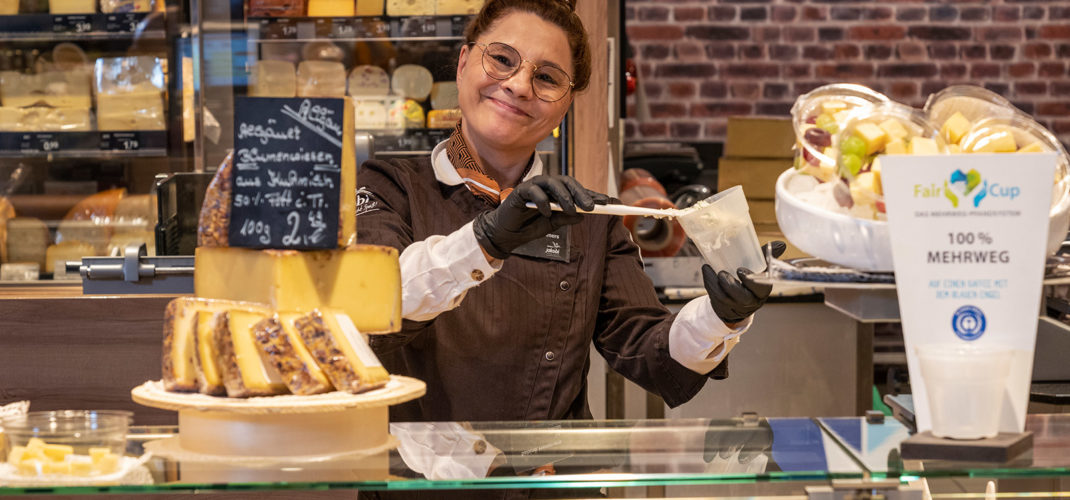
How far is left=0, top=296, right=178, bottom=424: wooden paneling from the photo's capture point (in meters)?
2.52

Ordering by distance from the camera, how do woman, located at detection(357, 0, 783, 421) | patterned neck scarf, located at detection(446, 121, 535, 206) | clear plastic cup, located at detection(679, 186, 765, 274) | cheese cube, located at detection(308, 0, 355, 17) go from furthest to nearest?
cheese cube, located at detection(308, 0, 355, 17) < patterned neck scarf, located at detection(446, 121, 535, 206) < woman, located at detection(357, 0, 783, 421) < clear plastic cup, located at detection(679, 186, 765, 274)

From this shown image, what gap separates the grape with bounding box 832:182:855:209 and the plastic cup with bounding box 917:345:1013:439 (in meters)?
0.18

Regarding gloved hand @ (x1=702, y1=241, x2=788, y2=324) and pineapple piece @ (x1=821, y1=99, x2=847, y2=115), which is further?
gloved hand @ (x1=702, y1=241, x2=788, y2=324)

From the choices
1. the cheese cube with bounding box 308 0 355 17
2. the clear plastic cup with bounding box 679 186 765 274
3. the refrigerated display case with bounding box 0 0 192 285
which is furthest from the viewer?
the cheese cube with bounding box 308 0 355 17

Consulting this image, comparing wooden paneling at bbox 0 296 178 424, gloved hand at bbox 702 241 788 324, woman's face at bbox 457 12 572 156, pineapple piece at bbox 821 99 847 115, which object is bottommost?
wooden paneling at bbox 0 296 178 424

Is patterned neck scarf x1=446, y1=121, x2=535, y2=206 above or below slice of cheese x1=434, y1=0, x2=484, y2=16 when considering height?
below

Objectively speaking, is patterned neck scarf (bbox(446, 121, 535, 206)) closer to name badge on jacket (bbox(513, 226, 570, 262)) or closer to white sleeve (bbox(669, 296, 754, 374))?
name badge on jacket (bbox(513, 226, 570, 262))

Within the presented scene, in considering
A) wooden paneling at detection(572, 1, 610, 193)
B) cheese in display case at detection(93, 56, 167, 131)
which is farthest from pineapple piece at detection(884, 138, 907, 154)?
cheese in display case at detection(93, 56, 167, 131)

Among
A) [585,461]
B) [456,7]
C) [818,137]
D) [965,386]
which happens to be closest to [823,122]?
[818,137]

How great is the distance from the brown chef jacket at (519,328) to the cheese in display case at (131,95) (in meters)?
2.16

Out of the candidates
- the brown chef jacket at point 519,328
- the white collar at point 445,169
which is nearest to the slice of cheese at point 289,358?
the brown chef jacket at point 519,328

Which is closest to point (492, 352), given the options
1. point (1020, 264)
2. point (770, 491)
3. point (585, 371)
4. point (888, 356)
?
point (585, 371)

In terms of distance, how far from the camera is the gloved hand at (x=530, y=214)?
1.44 metres

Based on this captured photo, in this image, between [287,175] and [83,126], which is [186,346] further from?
[83,126]
